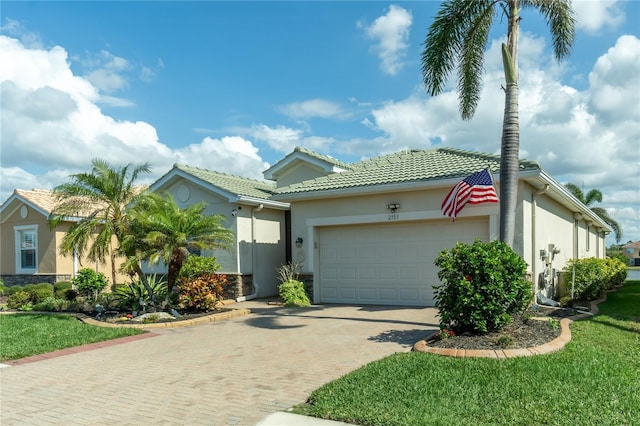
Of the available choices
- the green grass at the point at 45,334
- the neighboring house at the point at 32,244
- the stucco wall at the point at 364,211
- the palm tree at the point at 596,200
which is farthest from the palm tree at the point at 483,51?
the palm tree at the point at 596,200

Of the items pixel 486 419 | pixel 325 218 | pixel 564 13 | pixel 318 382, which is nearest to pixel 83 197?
pixel 325 218

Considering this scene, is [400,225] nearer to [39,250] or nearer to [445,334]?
[445,334]

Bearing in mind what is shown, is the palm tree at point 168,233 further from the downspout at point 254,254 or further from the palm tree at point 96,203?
the downspout at point 254,254

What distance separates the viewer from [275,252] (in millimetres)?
17938

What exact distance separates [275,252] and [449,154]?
288 inches

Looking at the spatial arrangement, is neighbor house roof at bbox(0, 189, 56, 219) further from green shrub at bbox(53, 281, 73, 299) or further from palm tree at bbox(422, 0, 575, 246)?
palm tree at bbox(422, 0, 575, 246)

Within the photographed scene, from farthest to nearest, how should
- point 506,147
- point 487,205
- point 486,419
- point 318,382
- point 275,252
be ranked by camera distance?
point 275,252, point 487,205, point 506,147, point 318,382, point 486,419

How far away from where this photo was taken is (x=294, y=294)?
14.1m

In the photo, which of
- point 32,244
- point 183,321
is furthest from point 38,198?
point 183,321

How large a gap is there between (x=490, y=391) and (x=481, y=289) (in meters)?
2.43

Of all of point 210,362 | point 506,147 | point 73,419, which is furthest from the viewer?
point 506,147

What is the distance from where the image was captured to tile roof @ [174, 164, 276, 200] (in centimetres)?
1666

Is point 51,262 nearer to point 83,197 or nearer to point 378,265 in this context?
point 83,197

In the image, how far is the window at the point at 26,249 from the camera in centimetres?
2067
